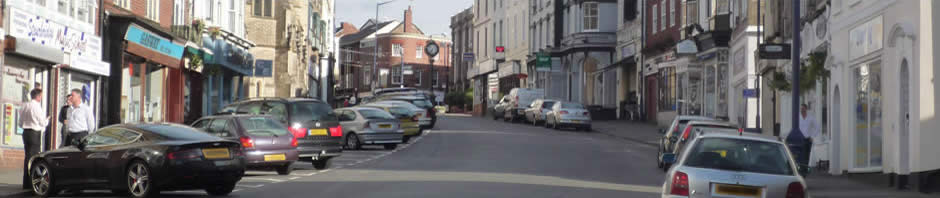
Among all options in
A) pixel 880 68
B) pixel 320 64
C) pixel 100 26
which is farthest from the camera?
pixel 320 64

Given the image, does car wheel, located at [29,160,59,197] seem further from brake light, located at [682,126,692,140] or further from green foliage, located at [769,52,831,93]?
green foliage, located at [769,52,831,93]

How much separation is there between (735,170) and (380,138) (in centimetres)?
2070

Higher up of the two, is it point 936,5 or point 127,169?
point 936,5

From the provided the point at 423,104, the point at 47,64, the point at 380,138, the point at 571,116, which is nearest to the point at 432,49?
the point at 571,116

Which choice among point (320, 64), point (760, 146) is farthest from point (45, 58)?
point (320, 64)

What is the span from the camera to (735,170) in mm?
12148

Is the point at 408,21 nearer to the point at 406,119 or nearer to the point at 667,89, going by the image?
the point at 667,89

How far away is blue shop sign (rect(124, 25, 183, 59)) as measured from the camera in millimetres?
27969

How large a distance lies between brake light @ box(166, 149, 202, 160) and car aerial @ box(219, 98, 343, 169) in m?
7.12

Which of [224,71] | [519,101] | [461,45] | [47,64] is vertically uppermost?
[461,45]

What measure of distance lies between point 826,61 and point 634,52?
112ft

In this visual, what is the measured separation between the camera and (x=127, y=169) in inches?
621

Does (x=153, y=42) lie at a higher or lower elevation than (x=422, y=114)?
higher

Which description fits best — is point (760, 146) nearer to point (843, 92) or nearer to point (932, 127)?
point (932, 127)
